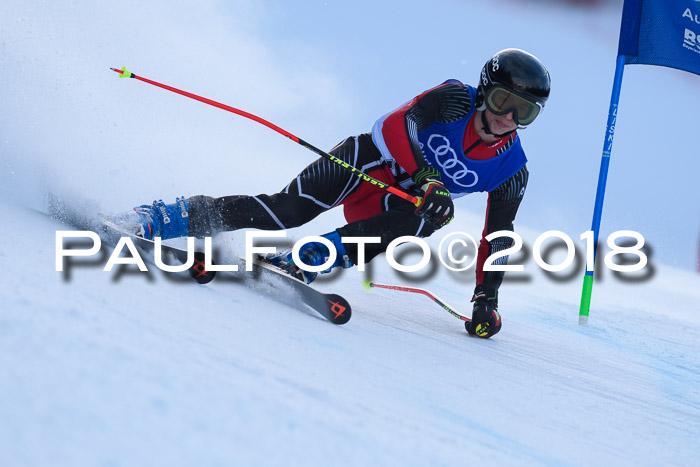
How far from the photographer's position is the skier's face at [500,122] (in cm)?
274

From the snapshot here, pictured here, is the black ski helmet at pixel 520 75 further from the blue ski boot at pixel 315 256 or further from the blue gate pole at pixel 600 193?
the blue gate pole at pixel 600 193

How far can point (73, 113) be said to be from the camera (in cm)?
317

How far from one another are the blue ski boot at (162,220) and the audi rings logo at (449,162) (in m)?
1.20

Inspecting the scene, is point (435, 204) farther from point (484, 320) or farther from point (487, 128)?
point (484, 320)

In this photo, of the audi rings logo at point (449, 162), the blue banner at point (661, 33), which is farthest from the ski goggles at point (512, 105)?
the blue banner at point (661, 33)

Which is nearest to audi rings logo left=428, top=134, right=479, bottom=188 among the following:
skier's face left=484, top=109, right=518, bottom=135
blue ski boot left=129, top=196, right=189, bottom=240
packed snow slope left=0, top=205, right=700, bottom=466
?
skier's face left=484, top=109, right=518, bottom=135

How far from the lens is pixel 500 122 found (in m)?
2.75

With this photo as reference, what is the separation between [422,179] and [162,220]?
1113 millimetres

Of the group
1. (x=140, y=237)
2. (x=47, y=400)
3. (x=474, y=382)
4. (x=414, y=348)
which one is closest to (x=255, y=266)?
(x=140, y=237)

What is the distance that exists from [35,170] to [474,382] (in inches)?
87.0

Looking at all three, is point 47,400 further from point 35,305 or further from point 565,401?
point 565,401

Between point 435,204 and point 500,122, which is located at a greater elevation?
point 500,122

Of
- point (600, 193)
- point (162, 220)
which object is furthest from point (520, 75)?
point (600, 193)

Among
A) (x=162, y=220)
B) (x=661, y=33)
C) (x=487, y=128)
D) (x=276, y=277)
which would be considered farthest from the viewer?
(x=661, y=33)
